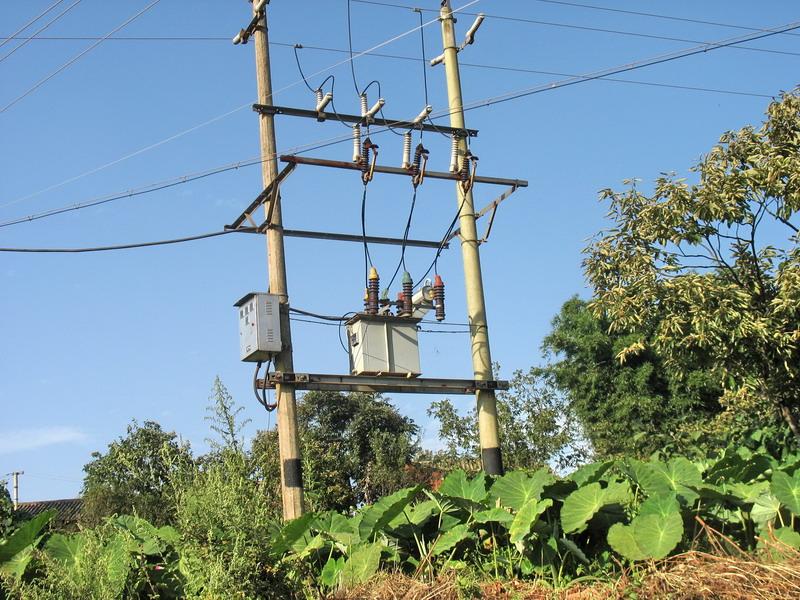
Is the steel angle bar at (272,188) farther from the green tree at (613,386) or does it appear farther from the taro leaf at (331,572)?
the green tree at (613,386)

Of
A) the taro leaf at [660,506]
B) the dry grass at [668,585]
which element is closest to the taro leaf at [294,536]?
the dry grass at [668,585]

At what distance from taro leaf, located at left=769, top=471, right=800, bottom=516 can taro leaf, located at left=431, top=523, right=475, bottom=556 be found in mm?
2065

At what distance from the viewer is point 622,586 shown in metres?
5.50

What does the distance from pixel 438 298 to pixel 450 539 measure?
16.3 feet

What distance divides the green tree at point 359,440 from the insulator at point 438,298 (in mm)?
12568

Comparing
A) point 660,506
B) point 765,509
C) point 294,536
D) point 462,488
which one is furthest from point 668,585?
point 294,536

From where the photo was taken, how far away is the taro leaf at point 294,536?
622cm

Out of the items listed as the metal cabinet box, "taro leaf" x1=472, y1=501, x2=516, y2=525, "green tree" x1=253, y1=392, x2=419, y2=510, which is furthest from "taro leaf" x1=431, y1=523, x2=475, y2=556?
"green tree" x1=253, y1=392, x2=419, y2=510

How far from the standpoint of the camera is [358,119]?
11078 mm

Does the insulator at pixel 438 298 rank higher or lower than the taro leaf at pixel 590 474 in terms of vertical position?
higher

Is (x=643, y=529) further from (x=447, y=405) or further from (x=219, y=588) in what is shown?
(x=447, y=405)

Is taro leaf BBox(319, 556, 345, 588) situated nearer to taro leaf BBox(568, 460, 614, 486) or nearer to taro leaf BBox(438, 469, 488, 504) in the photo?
taro leaf BBox(438, 469, 488, 504)

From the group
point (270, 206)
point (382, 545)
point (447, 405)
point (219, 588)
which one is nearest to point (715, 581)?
point (382, 545)

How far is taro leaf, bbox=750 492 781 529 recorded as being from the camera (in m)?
6.01
